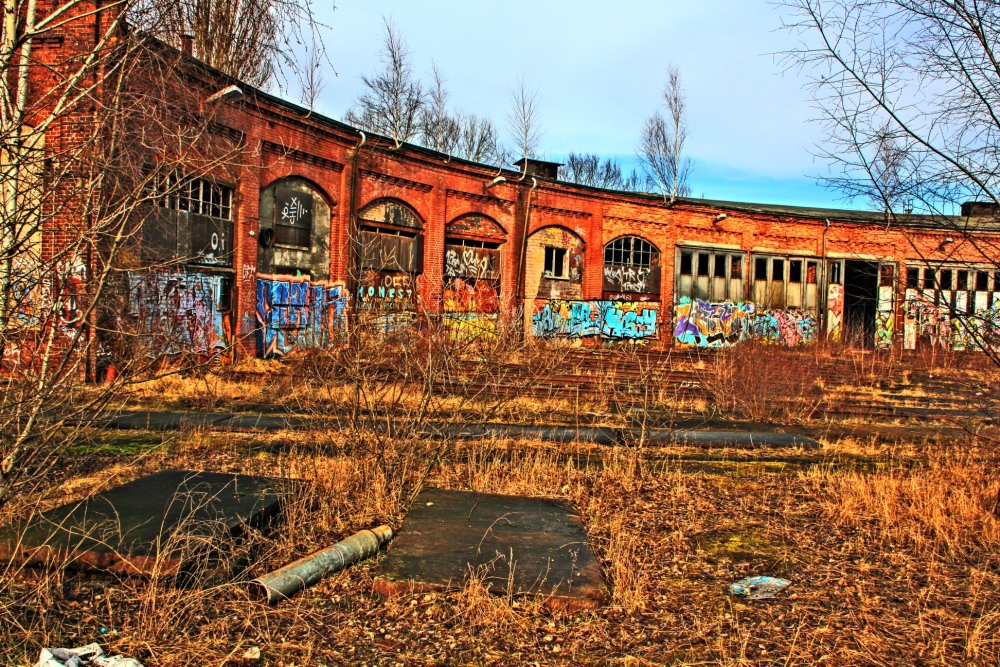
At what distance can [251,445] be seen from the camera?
23.8 ft

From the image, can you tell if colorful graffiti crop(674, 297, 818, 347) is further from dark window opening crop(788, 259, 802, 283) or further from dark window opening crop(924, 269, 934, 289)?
dark window opening crop(924, 269, 934, 289)

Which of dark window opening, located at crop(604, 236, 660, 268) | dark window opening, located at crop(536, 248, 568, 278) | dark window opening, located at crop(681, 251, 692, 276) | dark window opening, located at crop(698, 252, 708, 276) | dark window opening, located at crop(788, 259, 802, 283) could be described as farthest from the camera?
dark window opening, located at crop(788, 259, 802, 283)

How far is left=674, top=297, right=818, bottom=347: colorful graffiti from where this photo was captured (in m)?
27.3

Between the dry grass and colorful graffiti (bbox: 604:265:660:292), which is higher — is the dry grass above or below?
below

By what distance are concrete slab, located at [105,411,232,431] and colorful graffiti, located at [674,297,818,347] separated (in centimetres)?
2095

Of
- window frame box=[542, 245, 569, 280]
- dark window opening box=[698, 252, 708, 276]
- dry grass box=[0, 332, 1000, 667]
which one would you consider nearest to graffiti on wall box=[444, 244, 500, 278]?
window frame box=[542, 245, 569, 280]

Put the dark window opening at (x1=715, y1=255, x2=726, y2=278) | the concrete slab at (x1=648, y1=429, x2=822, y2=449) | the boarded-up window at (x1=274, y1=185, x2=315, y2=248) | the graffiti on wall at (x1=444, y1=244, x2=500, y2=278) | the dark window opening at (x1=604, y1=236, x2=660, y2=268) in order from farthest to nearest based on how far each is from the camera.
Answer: the dark window opening at (x1=715, y1=255, x2=726, y2=278) → the dark window opening at (x1=604, y1=236, x2=660, y2=268) → the graffiti on wall at (x1=444, y1=244, x2=500, y2=278) → the boarded-up window at (x1=274, y1=185, x2=315, y2=248) → the concrete slab at (x1=648, y1=429, x2=822, y2=449)

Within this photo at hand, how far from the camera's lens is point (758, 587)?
399 centimetres

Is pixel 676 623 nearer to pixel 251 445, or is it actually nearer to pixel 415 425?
pixel 415 425

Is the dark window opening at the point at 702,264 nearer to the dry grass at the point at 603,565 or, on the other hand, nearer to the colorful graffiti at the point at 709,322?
the colorful graffiti at the point at 709,322

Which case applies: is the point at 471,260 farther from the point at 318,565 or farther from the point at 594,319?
the point at 318,565

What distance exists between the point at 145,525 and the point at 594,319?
72.2 ft

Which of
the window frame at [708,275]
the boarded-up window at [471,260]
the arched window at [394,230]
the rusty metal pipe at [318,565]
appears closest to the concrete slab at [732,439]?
the rusty metal pipe at [318,565]

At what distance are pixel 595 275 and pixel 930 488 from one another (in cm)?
2005
